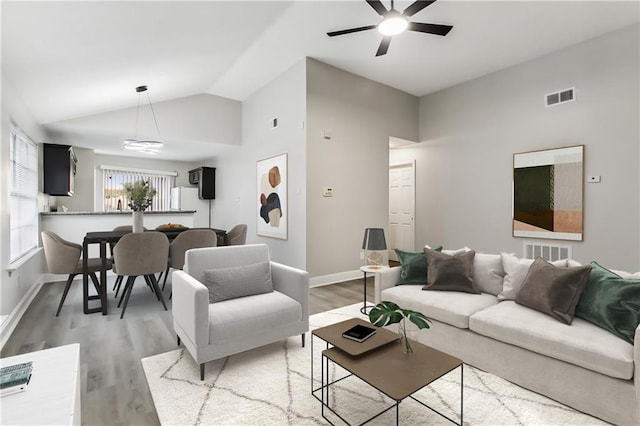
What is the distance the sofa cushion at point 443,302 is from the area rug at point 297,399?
37cm

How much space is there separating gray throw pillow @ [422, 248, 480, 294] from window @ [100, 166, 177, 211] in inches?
285

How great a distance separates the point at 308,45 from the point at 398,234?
163 inches

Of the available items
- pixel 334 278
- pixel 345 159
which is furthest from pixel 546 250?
pixel 345 159

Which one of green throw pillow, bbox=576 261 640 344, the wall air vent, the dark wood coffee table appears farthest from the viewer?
the wall air vent

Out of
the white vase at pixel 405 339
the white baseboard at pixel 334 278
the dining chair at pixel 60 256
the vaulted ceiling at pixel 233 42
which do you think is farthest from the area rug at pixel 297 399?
the vaulted ceiling at pixel 233 42

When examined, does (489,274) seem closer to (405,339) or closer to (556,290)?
(556,290)

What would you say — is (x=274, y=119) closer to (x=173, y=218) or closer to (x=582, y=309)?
(x=173, y=218)

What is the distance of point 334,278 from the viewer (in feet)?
16.7

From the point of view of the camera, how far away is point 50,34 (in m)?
2.45

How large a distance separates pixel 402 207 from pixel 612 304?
478 cm

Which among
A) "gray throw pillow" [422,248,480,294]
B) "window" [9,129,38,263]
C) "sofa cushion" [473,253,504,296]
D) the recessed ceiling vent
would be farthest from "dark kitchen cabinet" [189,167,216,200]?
the recessed ceiling vent

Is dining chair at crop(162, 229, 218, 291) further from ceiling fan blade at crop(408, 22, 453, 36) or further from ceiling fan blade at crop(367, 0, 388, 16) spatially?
ceiling fan blade at crop(408, 22, 453, 36)

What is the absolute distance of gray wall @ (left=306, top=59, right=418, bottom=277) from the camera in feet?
15.9

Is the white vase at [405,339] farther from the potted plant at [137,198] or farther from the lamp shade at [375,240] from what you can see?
the potted plant at [137,198]
